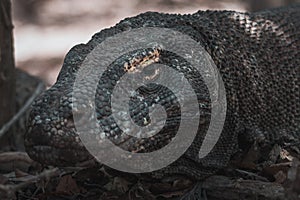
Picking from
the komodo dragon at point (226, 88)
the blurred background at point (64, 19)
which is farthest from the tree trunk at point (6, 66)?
the blurred background at point (64, 19)

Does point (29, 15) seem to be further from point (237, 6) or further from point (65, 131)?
point (65, 131)

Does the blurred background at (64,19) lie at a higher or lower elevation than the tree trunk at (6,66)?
higher

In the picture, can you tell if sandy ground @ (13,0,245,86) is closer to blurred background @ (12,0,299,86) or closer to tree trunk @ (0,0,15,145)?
blurred background @ (12,0,299,86)

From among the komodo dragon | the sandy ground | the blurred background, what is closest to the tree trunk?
the komodo dragon

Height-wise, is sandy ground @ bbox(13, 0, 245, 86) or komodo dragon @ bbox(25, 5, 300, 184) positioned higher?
sandy ground @ bbox(13, 0, 245, 86)

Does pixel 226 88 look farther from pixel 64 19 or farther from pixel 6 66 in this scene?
pixel 64 19

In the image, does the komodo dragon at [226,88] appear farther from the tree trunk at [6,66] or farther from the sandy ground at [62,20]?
the sandy ground at [62,20]

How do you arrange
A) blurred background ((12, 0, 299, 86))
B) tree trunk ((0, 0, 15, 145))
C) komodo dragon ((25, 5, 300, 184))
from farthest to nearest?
1. blurred background ((12, 0, 299, 86))
2. tree trunk ((0, 0, 15, 145))
3. komodo dragon ((25, 5, 300, 184))
